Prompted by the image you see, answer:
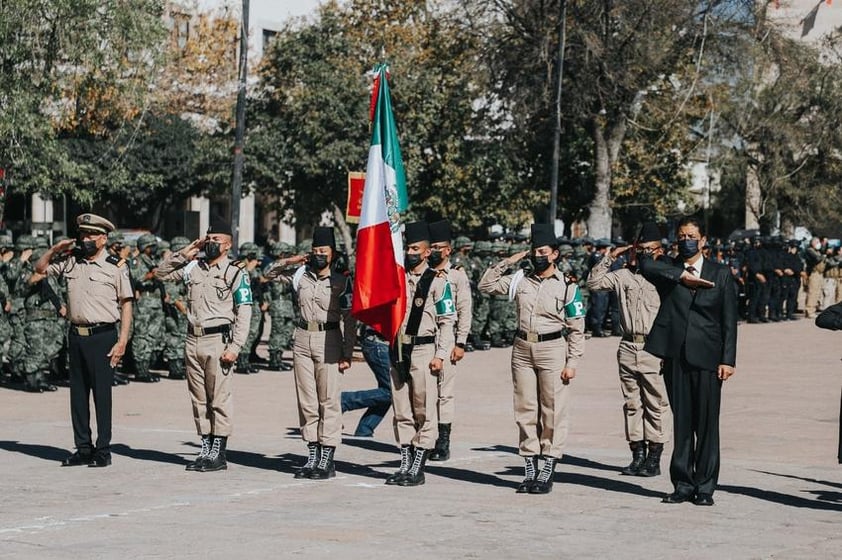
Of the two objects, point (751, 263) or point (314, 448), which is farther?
point (751, 263)

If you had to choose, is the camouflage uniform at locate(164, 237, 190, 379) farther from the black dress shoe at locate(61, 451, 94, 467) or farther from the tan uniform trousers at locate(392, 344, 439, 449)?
the tan uniform trousers at locate(392, 344, 439, 449)

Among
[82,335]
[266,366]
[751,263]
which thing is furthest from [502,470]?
[751,263]

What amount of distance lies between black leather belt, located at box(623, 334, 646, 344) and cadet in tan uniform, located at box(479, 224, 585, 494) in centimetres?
104

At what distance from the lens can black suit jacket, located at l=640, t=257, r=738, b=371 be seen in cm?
1068

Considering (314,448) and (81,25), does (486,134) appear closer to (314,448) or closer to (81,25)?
(81,25)

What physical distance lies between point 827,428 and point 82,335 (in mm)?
7511

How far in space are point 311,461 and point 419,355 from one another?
1.23m

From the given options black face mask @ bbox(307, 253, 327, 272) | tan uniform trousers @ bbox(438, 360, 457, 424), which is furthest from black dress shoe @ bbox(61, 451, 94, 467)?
tan uniform trousers @ bbox(438, 360, 457, 424)

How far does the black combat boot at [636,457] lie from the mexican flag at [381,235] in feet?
7.20

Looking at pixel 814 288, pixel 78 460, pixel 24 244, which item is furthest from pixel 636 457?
pixel 814 288

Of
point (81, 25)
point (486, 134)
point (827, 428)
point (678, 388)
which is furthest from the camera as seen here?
point (486, 134)

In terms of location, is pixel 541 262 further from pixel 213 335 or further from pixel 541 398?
pixel 213 335

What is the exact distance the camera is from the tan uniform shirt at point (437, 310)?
11.8 m

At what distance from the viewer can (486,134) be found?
129 feet
